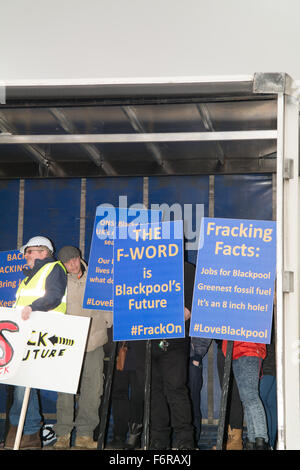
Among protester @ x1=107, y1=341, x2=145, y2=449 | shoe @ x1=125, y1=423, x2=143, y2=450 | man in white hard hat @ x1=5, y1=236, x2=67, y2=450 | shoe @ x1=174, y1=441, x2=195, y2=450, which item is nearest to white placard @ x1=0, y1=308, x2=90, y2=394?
man in white hard hat @ x1=5, y1=236, x2=67, y2=450

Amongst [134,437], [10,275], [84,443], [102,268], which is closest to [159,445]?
[134,437]

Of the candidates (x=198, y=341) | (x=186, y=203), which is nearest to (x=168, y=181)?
(x=186, y=203)

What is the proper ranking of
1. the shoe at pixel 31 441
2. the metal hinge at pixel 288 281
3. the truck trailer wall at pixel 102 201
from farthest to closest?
the truck trailer wall at pixel 102 201
the shoe at pixel 31 441
the metal hinge at pixel 288 281

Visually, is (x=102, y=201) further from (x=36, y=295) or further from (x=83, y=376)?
(x=36, y=295)

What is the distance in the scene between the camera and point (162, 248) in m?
6.14

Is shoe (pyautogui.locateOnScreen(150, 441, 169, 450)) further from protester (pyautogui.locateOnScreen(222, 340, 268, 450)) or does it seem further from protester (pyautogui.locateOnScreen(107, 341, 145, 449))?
protester (pyautogui.locateOnScreen(222, 340, 268, 450))

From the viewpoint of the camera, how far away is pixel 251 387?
19.8 feet

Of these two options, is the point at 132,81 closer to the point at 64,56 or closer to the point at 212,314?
the point at 64,56

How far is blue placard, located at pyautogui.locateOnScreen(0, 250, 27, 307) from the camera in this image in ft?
27.9

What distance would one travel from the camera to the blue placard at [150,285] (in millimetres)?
6031

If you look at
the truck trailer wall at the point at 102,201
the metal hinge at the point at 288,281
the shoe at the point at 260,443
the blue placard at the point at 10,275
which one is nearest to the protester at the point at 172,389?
the shoe at the point at 260,443

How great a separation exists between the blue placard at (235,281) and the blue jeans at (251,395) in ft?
1.72

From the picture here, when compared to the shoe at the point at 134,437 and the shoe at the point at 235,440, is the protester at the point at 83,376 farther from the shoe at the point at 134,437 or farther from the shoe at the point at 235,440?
the shoe at the point at 235,440
